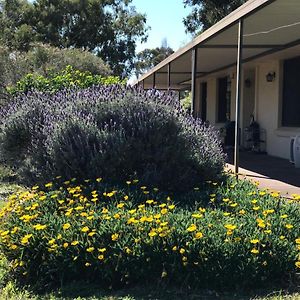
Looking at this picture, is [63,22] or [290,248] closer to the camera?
[290,248]

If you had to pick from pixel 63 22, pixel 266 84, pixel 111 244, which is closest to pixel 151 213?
pixel 111 244

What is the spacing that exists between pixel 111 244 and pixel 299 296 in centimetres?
158

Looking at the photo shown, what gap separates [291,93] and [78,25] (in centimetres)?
2573

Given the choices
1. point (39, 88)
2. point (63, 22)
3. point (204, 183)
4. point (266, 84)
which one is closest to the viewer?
point (204, 183)

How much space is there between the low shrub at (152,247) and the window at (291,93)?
913 cm

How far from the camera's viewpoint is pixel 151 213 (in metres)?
4.91

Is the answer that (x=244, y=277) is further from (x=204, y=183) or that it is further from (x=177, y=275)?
(x=204, y=183)

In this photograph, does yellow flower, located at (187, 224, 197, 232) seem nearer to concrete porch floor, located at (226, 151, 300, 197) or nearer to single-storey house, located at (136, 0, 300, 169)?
concrete porch floor, located at (226, 151, 300, 197)

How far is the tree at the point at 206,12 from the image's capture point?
91.6 feet

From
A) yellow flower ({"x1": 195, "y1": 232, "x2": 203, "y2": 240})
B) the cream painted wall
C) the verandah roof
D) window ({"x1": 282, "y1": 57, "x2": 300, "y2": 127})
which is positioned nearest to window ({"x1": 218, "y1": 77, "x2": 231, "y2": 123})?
the cream painted wall

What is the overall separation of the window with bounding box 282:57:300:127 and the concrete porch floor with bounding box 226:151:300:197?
1.12 m

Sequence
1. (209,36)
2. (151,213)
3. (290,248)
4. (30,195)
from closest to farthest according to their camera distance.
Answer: (290,248), (151,213), (30,195), (209,36)

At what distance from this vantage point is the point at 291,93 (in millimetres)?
14016

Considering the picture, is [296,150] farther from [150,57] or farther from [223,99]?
[150,57]
